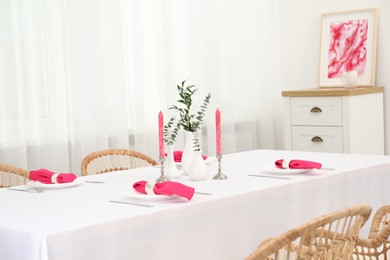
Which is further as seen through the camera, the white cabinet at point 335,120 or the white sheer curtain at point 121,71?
the white cabinet at point 335,120

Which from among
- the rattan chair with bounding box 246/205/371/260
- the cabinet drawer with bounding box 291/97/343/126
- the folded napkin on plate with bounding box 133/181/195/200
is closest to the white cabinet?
the cabinet drawer with bounding box 291/97/343/126

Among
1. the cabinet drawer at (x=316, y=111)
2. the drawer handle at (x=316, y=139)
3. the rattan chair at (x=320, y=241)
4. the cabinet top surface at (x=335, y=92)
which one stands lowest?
the drawer handle at (x=316, y=139)

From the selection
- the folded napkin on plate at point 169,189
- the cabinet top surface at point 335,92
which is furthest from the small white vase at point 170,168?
the cabinet top surface at point 335,92

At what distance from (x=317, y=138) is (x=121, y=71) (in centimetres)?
145

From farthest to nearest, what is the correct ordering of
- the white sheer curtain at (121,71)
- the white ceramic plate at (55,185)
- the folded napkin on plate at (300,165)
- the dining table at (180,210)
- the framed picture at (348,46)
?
the framed picture at (348,46) → the white sheer curtain at (121,71) → the folded napkin on plate at (300,165) → the white ceramic plate at (55,185) → the dining table at (180,210)

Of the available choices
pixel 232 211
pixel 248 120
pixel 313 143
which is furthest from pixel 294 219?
pixel 248 120

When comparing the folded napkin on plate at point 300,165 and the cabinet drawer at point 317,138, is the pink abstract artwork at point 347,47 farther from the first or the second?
the folded napkin on plate at point 300,165

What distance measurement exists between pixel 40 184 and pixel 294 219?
0.98 m

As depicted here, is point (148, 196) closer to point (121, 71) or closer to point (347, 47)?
point (121, 71)

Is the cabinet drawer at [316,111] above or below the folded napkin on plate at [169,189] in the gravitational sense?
above

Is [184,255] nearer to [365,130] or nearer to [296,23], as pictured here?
[365,130]

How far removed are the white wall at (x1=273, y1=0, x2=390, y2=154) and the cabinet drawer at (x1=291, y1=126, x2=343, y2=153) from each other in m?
0.56

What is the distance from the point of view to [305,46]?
5781 mm

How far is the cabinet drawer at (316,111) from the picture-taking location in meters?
4.96
